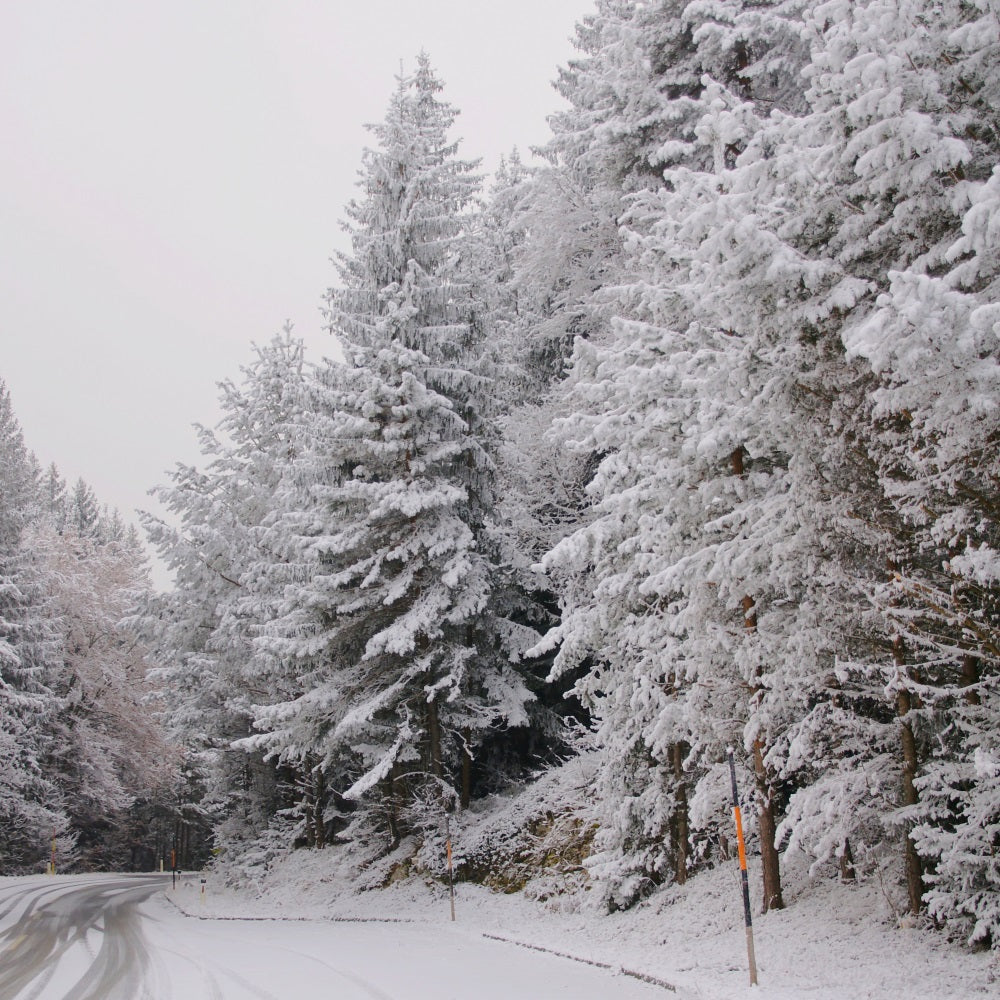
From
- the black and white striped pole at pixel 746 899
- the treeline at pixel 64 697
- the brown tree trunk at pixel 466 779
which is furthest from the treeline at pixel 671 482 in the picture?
the treeline at pixel 64 697

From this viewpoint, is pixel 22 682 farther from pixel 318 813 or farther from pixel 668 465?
pixel 668 465

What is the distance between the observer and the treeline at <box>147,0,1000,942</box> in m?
7.01

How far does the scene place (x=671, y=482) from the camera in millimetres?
10273

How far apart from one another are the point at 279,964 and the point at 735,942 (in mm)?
6047

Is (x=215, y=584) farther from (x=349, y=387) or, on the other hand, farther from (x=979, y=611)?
(x=979, y=611)

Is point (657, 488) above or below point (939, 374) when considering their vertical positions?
above

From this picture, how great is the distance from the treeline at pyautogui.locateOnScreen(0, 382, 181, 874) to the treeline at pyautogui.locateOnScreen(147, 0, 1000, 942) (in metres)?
7.23

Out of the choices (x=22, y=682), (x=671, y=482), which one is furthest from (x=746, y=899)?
(x=22, y=682)

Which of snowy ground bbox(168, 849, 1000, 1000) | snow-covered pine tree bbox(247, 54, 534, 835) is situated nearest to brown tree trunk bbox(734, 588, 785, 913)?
snowy ground bbox(168, 849, 1000, 1000)

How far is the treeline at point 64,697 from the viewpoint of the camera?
29.7 m

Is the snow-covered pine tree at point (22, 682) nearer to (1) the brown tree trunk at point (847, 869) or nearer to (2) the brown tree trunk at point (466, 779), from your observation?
(2) the brown tree trunk at point (466, 779)

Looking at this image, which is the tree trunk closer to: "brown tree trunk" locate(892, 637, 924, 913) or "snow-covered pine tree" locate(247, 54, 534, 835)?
"brown tree trunk" locate(892, 637, 924, 913)

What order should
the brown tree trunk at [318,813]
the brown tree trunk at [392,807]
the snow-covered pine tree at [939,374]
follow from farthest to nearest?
the brown tree trunk at [318,813], the brown tree trunk at [392,807], the snow-covered pine tree at [939,374]

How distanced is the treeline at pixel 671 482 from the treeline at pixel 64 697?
723cm
